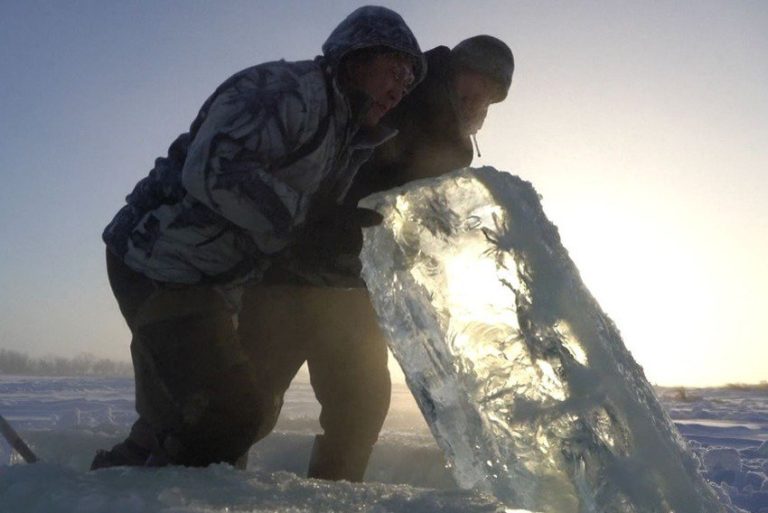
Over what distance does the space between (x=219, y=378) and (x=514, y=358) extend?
0.96 m

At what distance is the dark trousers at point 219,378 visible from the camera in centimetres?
225

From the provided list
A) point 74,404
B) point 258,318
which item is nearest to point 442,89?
point 258,318

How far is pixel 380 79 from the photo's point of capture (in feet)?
7.83

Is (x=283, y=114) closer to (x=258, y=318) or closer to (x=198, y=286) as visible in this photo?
(x=198, y=286)

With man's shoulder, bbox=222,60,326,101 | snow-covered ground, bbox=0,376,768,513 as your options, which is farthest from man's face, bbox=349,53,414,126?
snow-covered ground, bbox=0,376,768,513

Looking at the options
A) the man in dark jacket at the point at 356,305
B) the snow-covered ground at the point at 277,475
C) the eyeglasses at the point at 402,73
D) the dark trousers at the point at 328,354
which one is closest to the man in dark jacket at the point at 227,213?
the eyeglasses at the point at 402,73

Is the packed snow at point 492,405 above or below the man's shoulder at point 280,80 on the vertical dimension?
below

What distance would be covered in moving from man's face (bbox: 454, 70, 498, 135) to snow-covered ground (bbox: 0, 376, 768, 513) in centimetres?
Result: 164

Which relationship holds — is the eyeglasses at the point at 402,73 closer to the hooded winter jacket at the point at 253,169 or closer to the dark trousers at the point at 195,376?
the hooded winter jacket at the point at 253,169

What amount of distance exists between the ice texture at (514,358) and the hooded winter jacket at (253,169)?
0.26 m

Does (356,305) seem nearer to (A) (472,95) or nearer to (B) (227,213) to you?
(A) (472,95)

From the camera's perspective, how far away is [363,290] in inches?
129

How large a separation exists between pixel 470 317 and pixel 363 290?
1.33 m

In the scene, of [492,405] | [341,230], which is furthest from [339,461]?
[492,405]
